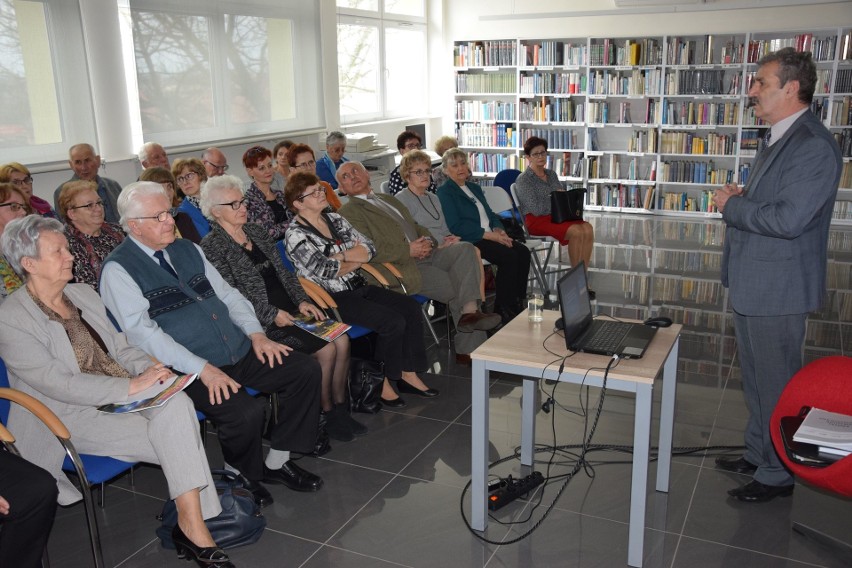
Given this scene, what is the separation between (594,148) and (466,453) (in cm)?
795

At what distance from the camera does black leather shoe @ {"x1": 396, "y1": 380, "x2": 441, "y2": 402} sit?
4.20 m

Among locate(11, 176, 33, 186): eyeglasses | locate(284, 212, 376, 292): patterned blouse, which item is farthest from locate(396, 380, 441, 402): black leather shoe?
locate(11, 176, 33, 186): eyeglasses

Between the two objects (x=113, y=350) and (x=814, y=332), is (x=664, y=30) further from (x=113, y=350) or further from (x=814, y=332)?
(x=113, y=350)

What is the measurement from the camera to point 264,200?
16.7ft

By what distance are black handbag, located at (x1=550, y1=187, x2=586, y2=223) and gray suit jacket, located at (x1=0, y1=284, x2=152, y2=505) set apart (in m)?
4.31

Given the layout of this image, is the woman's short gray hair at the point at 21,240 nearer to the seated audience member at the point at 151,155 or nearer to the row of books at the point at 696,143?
the seated audience member at the point at 151,155

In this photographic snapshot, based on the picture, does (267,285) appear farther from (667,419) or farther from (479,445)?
(667,419)

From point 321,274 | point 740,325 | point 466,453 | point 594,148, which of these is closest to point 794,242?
point 740,325

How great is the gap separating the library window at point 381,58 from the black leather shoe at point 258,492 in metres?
6.85

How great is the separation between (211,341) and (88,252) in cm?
116

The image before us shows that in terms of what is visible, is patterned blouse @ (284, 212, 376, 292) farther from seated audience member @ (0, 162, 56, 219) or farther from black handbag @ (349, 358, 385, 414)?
seated audience member @ (0, 162, 56, 219)

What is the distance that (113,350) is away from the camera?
287cm

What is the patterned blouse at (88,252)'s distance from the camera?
12.2 feet

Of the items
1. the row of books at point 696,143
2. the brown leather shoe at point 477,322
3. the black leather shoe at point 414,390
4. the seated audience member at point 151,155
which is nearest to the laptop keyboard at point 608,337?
the black leather shoe at point 414,390
